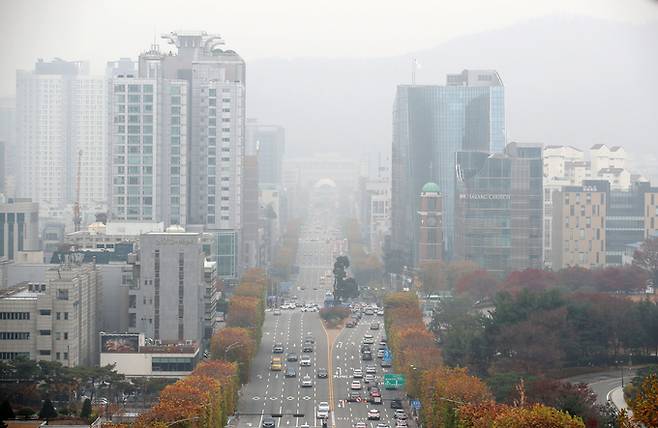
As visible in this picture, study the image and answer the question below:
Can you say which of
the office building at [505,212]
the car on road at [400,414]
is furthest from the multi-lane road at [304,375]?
the office building at [505,212]

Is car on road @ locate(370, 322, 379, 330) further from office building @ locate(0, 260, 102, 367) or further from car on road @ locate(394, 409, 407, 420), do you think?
car on road @ locate(394, 409, 407, 420)

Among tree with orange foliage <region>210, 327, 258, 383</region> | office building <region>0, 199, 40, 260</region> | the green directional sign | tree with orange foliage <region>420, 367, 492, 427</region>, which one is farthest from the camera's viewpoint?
office building <region>0, 199, 40, 260</region>

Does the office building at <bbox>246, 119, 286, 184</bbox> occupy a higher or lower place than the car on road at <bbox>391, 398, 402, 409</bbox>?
higher

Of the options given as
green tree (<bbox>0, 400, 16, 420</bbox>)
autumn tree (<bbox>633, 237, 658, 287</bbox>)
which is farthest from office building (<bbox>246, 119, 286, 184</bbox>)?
green tree (<bbox>0, 400, 16, 420</bbox>)

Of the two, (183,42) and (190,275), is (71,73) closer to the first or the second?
(183,42)

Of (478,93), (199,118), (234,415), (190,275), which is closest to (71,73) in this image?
(478,93)

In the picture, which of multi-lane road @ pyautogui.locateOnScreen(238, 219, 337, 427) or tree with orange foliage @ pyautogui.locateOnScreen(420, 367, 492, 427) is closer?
tree with orange foliage @ pyautogui.locateOnScreen(420, 367, 492, 427)

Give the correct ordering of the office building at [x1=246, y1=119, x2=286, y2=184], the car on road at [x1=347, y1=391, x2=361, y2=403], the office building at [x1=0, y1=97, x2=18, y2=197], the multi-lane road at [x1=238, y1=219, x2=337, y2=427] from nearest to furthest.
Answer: the multi-lane road at [x1=238, y1=219, x2=337, y2=427] → the car on road at [x1=347, y1=391, x2=361, y2=403] → the office building at [x1=0, y1=97, x2=18, y2=197] → the office building at [x1=246, y1=119, x2=286, y2=184]
